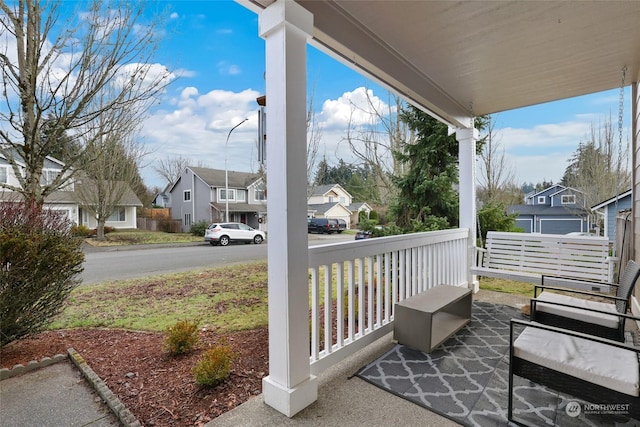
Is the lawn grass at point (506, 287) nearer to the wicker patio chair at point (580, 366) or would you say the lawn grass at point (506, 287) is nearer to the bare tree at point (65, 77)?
the wicker patio chair at point (580, 366)

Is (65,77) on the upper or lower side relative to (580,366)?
upper

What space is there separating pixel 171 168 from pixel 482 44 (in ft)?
16.6

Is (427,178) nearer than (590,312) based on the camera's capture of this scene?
No

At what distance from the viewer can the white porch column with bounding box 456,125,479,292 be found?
4227mm

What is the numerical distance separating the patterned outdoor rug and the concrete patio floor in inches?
3.3

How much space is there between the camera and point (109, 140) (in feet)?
9.14

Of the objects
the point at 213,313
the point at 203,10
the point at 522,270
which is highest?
the point at 203,10

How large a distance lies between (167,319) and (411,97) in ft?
12.0

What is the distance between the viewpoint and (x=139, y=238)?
4.56 m

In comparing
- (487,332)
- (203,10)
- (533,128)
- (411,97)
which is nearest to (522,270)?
(487,332)

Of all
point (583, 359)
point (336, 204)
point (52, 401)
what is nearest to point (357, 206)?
point (336, 204)

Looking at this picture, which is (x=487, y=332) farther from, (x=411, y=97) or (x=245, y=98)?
(x=245, y=98)
